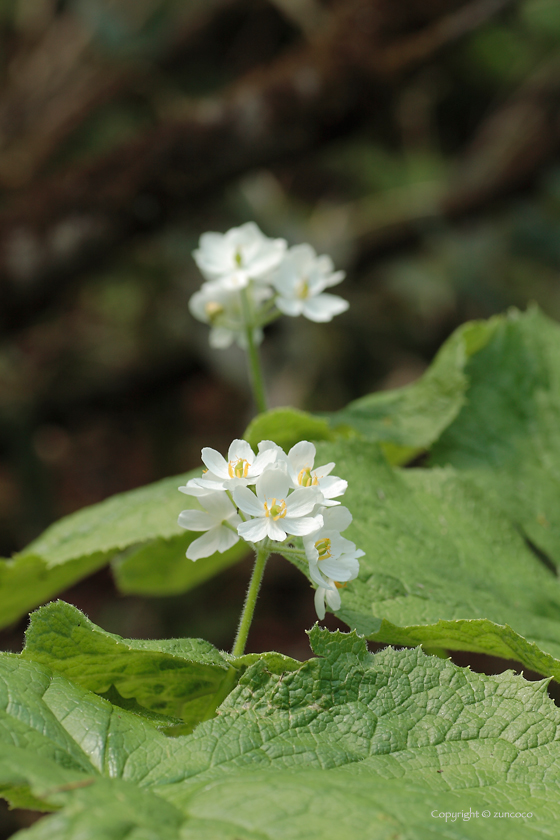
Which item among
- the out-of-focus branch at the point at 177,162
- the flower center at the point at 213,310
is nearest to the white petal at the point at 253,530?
the flower center at the point at 213,310

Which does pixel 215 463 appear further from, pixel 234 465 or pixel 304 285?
pixel 304 285

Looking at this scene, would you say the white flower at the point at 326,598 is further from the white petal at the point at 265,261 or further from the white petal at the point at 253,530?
the white petal at the point at 265,261

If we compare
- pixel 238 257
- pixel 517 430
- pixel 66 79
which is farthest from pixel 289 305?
pixel 66 79

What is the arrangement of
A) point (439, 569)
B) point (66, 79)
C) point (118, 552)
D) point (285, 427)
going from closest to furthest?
point (439, 569), point (285, 427), point (118, 552), point (66, 79)

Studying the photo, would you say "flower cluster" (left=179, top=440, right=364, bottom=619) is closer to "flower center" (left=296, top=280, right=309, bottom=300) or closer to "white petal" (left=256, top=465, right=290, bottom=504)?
"white petal" (left=256, top=465, right=290, bottom=504)

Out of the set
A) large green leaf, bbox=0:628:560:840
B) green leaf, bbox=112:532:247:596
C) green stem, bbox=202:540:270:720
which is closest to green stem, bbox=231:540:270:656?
green stem, bbox=202:540:270:720

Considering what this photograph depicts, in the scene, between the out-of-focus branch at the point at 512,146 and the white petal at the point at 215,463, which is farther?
the out-of-focus branch at the point at 512,146
